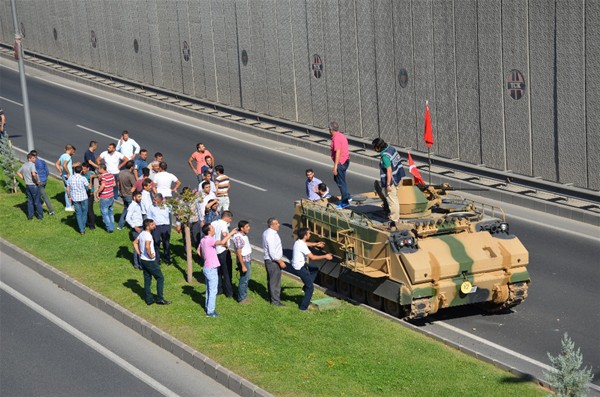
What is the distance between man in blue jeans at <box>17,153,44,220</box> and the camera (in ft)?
88.0

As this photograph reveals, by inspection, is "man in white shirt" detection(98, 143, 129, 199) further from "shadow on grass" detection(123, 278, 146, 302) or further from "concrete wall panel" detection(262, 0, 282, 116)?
"concrete wall panel" detection(262, 0, 282, 116)

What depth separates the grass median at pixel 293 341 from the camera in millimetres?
16484

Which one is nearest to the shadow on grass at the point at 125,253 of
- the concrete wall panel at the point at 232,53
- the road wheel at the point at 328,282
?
the road wheel at the point at 328,282

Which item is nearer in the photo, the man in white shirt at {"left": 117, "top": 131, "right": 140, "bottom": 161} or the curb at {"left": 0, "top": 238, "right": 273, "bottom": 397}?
the curb at {"left": 0, "top": 238, "right": 273, "bottom": 397}

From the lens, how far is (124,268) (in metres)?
23.0

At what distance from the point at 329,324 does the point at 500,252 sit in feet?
12.0

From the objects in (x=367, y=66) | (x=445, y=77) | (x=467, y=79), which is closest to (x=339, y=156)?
(x=467, y=79)

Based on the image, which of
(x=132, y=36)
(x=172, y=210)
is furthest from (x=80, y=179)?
(x=132, y=36)

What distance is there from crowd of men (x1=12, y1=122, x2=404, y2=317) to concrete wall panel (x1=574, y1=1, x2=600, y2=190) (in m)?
6.37

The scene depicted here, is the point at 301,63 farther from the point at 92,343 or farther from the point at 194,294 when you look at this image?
the point at 92,343

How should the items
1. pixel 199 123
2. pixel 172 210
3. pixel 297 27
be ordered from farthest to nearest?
pixel 199 123 → pixel 297 27 → pixel 172 210

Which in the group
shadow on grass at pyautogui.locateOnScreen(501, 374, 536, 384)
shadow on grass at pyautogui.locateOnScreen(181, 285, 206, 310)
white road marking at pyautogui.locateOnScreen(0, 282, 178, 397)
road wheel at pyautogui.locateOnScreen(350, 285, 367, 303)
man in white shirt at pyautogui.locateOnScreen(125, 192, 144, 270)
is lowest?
road wheel at pyautogui.locateOnScreen(350, 285, 367, 303)

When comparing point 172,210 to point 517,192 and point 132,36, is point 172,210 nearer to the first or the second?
point 517,192

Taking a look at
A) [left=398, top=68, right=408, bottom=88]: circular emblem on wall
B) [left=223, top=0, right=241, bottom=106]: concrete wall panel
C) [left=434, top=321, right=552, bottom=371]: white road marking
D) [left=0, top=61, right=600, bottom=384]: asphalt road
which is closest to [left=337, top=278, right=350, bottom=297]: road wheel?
[left=0, top=61, right=600, bottom=384]: asphalt road
